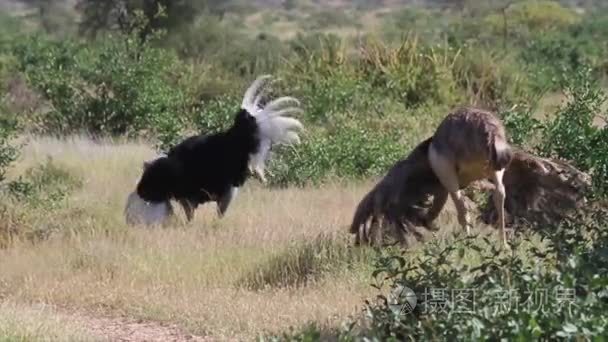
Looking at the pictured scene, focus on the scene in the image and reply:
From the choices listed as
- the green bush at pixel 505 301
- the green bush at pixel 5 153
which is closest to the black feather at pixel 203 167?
the green bush at pixel 5 153

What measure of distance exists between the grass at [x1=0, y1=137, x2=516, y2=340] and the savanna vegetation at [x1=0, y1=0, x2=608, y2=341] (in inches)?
0.8

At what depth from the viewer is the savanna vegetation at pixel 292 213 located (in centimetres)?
593

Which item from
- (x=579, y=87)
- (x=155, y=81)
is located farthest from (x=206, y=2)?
(x=579, y=87)

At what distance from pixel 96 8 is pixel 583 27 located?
62.9 ft

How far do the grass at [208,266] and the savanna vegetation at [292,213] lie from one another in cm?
2

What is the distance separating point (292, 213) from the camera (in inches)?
467

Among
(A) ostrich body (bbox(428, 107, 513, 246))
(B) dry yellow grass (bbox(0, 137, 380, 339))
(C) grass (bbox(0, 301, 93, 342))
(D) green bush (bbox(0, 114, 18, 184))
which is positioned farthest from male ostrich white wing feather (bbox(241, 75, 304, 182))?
(C) grass (bbox(0, 301, 93, 342))

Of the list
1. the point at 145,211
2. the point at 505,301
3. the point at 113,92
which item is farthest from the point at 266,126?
the point at 505,301

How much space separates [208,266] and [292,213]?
8.15ft

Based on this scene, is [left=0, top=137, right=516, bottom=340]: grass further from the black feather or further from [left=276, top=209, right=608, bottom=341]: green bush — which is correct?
[left=276, top=209, right=608, bottom=341]: green bush

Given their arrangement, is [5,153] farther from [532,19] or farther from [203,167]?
[532,19]

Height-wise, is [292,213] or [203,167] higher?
[203,167]

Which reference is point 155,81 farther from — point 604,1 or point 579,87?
point 604,1

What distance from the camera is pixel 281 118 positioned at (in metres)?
12.8
